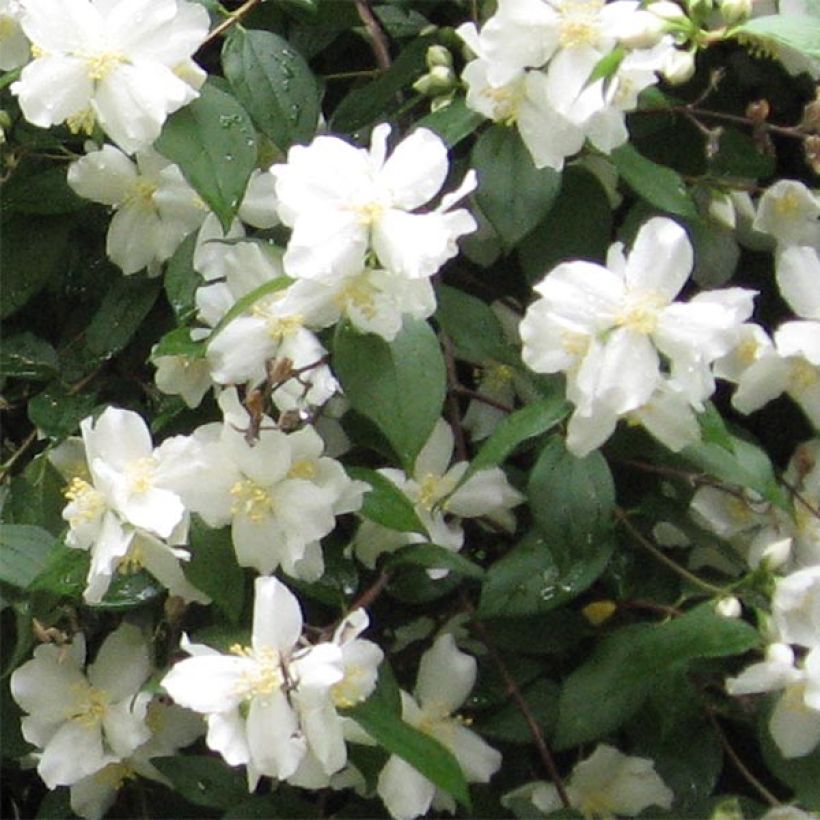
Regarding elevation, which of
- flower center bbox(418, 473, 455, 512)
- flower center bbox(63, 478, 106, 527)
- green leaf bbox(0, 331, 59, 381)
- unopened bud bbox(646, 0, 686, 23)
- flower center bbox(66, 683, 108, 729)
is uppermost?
unopened bud bbox(646, 0, 686, 23)

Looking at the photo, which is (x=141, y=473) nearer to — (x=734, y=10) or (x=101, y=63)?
(x=101, y=63)

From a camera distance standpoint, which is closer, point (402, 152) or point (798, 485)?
point (402, 152)

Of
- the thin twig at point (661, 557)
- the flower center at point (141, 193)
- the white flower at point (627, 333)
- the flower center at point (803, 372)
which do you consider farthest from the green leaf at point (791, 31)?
the flower center at point (141, 193)

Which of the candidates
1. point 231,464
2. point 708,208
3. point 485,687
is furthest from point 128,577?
point 708,208

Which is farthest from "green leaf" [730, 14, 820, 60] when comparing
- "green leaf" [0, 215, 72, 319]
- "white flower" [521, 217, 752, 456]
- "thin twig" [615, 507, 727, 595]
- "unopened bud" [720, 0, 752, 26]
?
"green leaf" [0, 215, 72, 319]

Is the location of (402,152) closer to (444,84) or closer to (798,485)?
(444,84)

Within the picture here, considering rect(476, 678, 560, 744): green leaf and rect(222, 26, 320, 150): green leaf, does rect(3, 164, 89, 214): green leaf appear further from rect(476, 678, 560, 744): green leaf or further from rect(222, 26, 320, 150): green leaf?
rect(476, 678, 560, 744): green leaf
